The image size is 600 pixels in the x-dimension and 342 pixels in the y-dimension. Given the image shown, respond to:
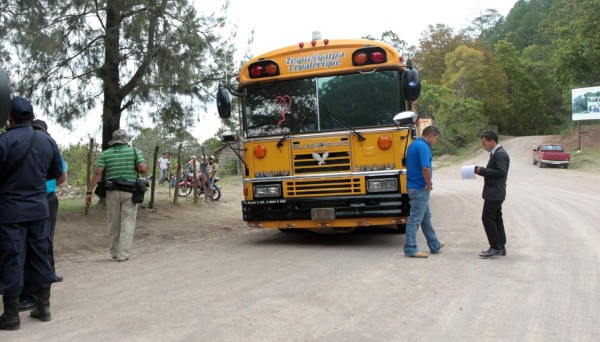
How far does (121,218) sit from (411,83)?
4.73m

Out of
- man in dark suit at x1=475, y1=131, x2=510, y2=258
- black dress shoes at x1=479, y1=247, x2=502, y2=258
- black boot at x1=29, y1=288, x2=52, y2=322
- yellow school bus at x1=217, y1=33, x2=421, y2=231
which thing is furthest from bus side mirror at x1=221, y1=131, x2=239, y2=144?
black boot at x1=29, y1=288, x2=52, y2=322

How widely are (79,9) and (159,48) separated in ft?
5.16

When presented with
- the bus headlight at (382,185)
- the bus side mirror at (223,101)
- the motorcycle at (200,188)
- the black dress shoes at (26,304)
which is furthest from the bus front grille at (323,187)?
the motorcycle at (200,188)

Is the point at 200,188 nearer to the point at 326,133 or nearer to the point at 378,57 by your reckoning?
the point at 326,133

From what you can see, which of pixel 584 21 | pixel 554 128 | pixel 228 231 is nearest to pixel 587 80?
pixel 584 21

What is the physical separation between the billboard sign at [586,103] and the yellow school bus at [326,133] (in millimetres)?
34963

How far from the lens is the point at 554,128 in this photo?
7038 cm

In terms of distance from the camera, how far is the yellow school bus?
7973 mm

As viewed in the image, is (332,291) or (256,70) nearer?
(332,291)

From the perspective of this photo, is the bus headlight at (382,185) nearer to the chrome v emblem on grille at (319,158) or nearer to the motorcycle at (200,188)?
the chrome v emblem on grille at (319,158)

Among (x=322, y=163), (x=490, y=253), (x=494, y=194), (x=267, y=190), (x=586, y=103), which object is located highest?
(x=586, y=103)

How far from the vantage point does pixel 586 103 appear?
37.5m

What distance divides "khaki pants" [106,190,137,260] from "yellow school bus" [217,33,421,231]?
1.85 meters

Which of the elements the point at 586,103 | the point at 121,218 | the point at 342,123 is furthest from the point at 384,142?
the point at 586,103
